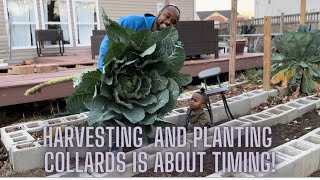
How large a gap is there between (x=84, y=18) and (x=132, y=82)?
7549mm

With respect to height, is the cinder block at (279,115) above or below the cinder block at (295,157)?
above

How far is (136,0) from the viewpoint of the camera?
32.3 feet

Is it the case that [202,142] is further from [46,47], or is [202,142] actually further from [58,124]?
[46,47]

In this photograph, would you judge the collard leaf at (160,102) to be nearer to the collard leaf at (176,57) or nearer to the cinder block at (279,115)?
the collard leaf at (176,57)

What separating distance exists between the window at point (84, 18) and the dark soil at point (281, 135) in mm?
7117

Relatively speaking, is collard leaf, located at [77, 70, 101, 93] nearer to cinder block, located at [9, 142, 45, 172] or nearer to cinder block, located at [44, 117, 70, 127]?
cinder block, located at [9, 142, 45, 172]

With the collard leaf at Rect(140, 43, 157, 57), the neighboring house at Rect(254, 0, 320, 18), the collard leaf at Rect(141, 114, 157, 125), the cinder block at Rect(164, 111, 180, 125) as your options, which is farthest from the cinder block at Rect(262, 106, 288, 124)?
the neighboring house at Rect(254, 0, 320, 18)

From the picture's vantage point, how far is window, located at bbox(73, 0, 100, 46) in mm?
8758

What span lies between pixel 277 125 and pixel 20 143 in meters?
2.14

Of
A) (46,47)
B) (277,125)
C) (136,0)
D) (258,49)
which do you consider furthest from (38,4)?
(277,125)

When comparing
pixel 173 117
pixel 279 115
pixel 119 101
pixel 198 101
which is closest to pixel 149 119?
pixel 119 101

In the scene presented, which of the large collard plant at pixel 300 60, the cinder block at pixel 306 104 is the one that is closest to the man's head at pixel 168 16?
the cinder block at pixel 306 104

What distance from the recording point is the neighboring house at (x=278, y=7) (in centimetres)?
1475

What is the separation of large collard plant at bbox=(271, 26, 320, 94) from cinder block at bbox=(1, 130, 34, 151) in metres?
2.94
